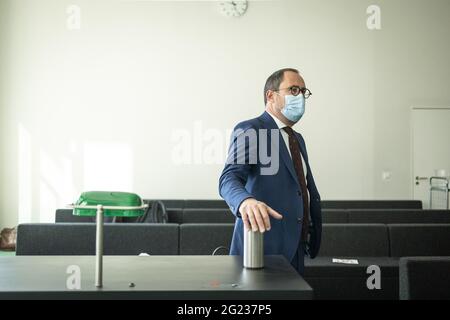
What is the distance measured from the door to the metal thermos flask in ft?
20.3

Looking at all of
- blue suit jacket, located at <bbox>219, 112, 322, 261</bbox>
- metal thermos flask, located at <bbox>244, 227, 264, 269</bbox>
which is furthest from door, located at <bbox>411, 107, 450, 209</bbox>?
metal thermos flask, located at <bbox>244, 227, 264, 269</bbox>

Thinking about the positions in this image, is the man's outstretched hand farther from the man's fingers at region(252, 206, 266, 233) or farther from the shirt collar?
the shirt collar

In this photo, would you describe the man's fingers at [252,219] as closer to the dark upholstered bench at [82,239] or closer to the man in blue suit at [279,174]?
the man in blue suit at [279,174]


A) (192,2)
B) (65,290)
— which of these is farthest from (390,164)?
(65,290)

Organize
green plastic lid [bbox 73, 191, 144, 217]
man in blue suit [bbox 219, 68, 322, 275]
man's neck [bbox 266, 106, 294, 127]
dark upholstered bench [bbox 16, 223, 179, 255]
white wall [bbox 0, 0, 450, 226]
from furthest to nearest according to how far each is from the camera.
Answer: white wall [bbox 0, 0, 450, 226], dark upholstered bench [bbox 16, 223, 179, 255], man's neck [bbox 266, 106, 294, 127], man in blue suit [bbox 219, 68, 322, 275], green plastic lid [bbox 73, 191, 144, 217]

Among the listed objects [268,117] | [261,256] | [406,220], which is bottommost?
[406,220]

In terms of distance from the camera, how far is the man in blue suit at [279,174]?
5.86 feet

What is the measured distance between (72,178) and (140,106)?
1433 mm

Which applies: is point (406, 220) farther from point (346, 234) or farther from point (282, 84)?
point (282, 84)

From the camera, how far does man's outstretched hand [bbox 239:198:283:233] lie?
1438mm

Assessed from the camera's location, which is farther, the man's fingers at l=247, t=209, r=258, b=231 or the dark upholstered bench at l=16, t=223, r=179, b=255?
the dark upholstered bench at l=16, t=223, r=179, b=255

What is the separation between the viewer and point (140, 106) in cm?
696

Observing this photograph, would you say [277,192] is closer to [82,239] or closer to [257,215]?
[257,215]

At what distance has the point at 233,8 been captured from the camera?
695 cm
